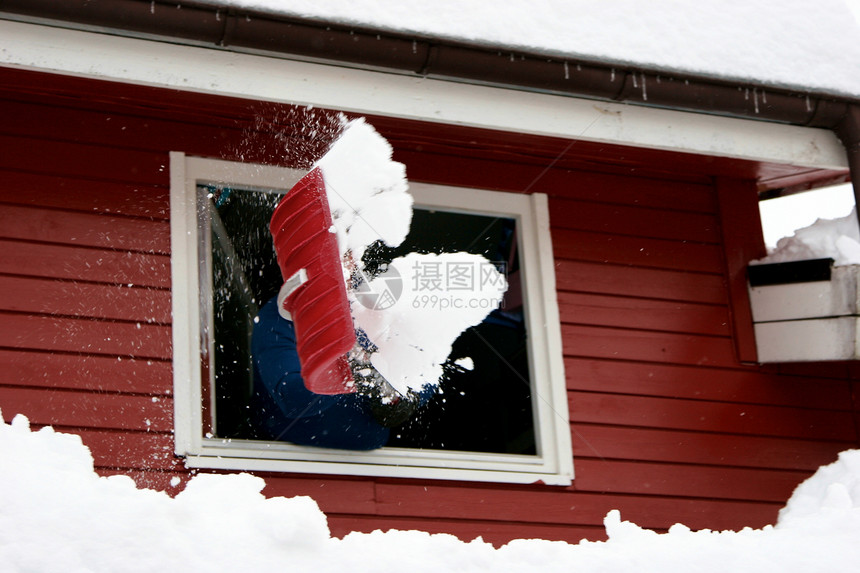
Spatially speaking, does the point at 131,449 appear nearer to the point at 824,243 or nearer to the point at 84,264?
the point at 84,264

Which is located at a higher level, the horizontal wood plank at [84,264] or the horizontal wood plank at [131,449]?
the horizontal wood plank at [84,264]

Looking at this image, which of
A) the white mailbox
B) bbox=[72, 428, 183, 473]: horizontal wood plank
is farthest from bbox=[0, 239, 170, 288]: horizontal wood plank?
the white mailbox

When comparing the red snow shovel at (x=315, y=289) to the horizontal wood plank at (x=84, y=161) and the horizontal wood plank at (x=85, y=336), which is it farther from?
the horizontal wood plank at (x=84, y=161)

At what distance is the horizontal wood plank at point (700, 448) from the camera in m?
4.16

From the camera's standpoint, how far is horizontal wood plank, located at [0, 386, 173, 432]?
136 inches

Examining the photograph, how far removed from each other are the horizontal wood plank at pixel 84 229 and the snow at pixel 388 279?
702 millimetres

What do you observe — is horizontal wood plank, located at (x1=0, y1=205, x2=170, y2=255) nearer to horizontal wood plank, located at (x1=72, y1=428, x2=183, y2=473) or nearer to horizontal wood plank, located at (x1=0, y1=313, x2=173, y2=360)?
horizontal wood plank, located at (x1=0, y1=313, x2=173, y2=360)

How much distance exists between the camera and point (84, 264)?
3646mm

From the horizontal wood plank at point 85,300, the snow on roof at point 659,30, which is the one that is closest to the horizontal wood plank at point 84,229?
the horizontal wood plank at point 85,300

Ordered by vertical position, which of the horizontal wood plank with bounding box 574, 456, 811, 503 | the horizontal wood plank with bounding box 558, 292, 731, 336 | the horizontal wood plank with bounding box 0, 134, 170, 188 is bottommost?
the horizontal wood plank with bounding box 574, 456, 811, 503

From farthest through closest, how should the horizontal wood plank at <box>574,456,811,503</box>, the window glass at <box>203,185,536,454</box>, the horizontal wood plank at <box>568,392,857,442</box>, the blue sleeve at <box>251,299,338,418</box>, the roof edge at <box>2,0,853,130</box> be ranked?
the horizontal wood plank at <box>568,392,857,442</box>, the horizontal wood plank at <box>574,456,811,503</box>, the window glass at <box>203,185,536,454</box>, the blue sleeve at <box>251,299,338,418</box>, the roof edge at <box>2,0,853,130</box>

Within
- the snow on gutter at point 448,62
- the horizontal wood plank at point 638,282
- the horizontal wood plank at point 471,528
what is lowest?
the horizontal wood plank at point 471,528

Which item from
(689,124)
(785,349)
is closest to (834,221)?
(785,349)

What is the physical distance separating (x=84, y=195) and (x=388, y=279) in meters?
1.13
